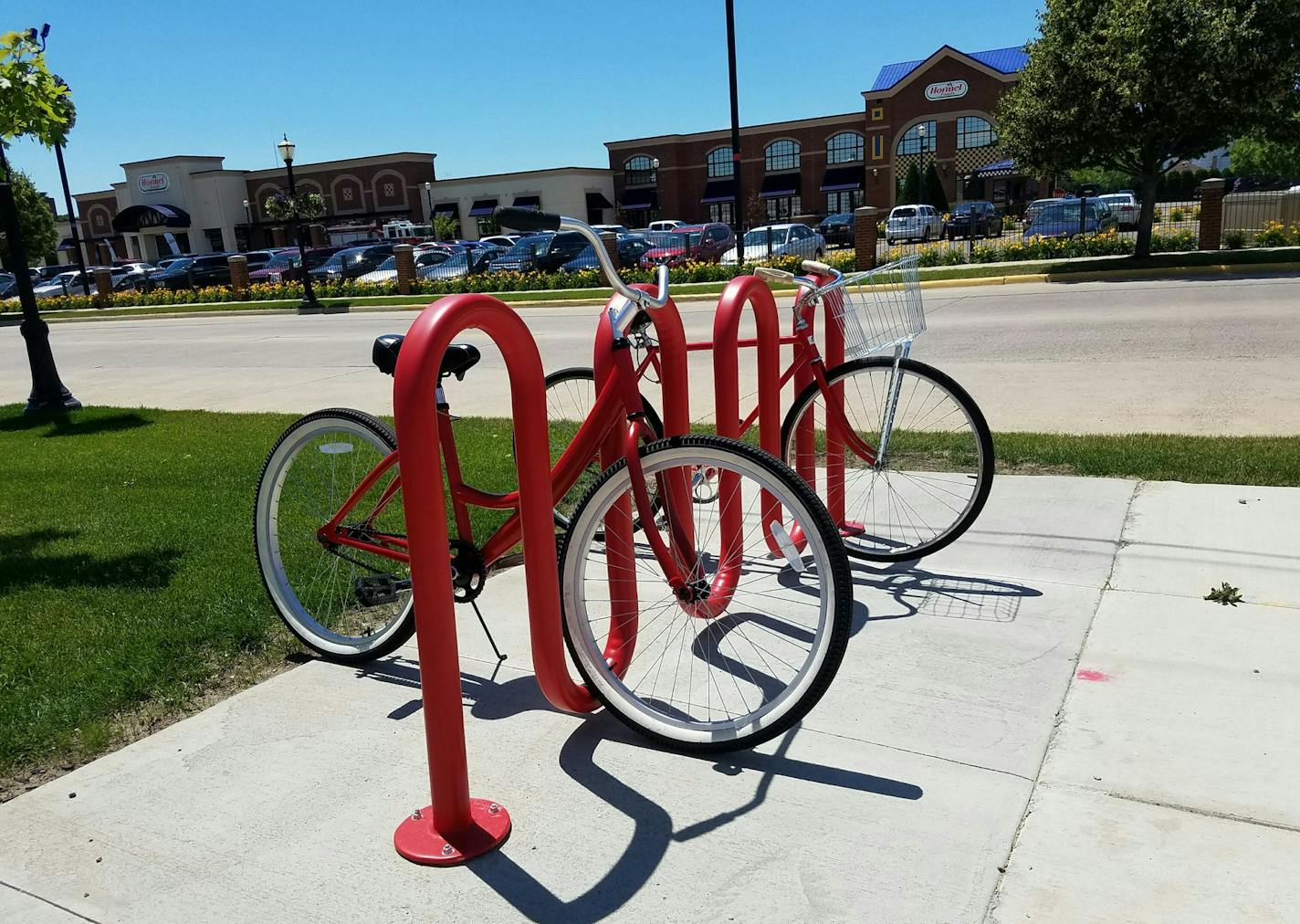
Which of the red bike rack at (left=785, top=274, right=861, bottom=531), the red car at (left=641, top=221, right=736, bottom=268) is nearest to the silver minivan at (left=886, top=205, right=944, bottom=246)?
the red car at (left=641, top=221, right=736, bottom=268)

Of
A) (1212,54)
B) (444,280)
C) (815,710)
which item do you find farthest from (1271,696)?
(444,280)

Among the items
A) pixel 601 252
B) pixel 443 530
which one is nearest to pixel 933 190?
pixel 601 252

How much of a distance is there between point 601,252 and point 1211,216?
2187 cm

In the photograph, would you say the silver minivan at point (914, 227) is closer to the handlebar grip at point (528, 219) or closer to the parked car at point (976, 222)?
the parked car at point (976, 222)

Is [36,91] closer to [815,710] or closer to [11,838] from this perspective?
[11,838]

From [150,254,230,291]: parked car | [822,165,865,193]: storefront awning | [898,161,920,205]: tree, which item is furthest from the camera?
[822,165,865,193]: storefront awning

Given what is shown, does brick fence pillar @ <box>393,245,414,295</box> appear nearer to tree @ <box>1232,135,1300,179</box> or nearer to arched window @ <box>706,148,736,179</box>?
arched window @ <box>706,148,736,179</box>

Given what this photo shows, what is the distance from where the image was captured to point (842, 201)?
6325cm

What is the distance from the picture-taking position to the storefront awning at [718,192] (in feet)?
214

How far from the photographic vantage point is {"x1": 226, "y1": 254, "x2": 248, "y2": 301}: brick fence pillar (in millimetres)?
32312

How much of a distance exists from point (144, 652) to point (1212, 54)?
19.4 metres

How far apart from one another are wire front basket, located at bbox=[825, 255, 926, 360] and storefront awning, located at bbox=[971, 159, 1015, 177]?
55.8m

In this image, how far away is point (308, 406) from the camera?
1031 centimetres

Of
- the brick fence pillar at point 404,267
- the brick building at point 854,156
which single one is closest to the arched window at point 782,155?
the brick building at point 854,156
